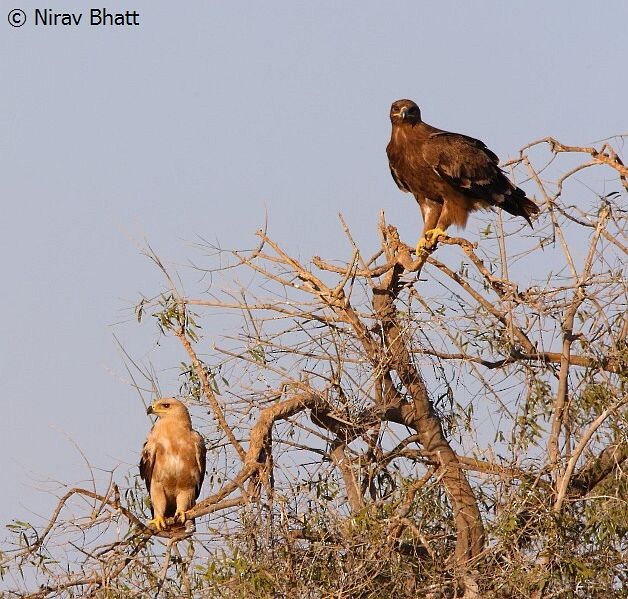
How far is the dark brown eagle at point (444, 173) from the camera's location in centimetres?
971

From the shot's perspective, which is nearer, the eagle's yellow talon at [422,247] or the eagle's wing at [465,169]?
the eagle's yellow talon at [422,247]

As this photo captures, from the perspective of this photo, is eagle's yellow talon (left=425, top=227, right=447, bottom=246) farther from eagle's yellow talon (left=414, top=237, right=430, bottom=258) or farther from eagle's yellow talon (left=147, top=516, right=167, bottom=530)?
eagle's yellow talon (left=147, top=516, right=167, bottom=530)

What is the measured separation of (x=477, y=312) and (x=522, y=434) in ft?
2.57

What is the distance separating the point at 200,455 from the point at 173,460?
7.2 inches

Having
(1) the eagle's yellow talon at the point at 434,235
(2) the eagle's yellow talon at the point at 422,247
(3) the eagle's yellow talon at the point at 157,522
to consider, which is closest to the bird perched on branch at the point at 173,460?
(3) the eagle's yellow talon at the point at 157,522

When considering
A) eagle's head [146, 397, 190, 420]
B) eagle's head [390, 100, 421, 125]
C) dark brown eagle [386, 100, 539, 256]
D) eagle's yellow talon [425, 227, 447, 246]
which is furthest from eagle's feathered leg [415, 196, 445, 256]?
eagle's head [146, 397, 190, 420]

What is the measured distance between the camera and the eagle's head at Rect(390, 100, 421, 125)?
10.1 metres

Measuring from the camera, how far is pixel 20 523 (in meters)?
6.52

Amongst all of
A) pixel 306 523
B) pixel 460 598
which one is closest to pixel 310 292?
Answer: pixel 306 523

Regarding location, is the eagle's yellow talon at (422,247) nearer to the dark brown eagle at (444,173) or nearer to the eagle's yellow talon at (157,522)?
the dark brown eagle at (444,173)

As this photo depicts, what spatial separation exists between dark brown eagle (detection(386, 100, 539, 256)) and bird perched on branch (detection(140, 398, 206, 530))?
2.42m

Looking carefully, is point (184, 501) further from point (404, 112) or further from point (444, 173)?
point (404, 112)

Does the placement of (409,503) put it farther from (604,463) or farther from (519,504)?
(604,463)

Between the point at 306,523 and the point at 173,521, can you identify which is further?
the point at 173,521
